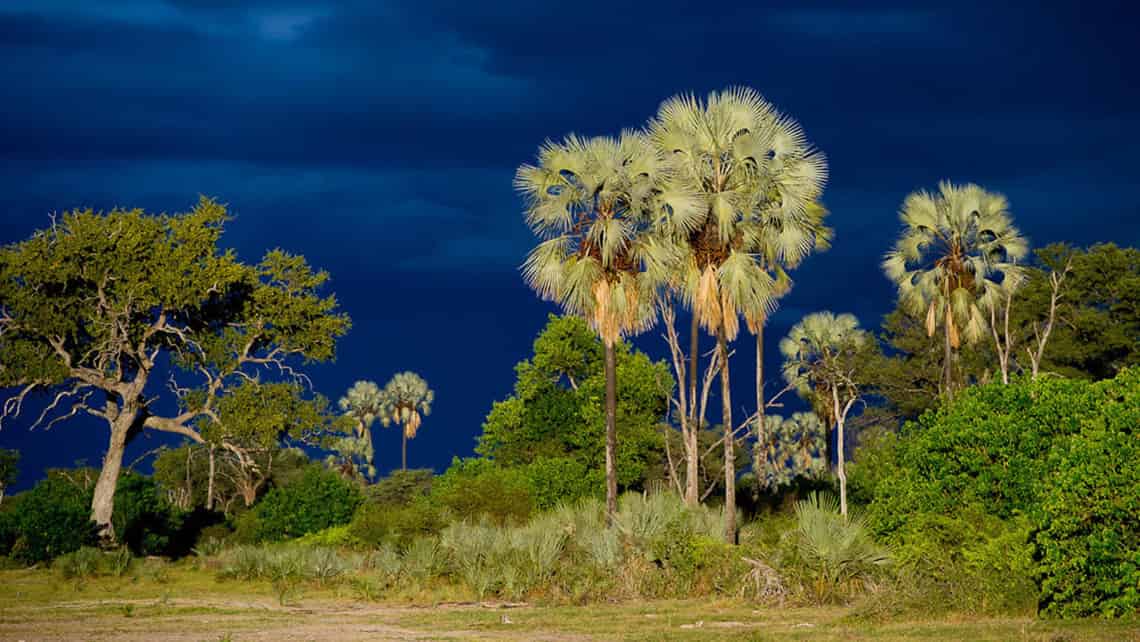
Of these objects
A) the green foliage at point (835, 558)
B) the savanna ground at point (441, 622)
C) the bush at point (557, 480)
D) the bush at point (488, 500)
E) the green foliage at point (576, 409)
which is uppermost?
the green foliage at point (576, 409)

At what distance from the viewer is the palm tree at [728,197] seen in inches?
1108

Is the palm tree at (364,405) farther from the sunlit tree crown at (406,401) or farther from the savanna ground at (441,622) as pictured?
the savanna ground at (441,622)

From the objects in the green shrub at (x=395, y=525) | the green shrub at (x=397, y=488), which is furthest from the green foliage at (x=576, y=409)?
the green shrub at (x=395, y=525)

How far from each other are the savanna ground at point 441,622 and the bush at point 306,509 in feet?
47.0

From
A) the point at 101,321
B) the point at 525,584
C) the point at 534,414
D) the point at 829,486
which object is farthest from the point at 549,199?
the point at 534,414

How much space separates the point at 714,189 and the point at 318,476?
19.4 metres

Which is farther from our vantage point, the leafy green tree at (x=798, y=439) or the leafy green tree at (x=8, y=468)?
the leafy green tree at (x=798, y=439)

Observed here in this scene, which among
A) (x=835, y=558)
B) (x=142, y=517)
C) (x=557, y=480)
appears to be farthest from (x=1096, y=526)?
(x=557, y=480)

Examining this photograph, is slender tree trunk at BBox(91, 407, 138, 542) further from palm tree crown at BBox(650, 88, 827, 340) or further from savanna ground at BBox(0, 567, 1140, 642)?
palm tree crown at BBox(650, 88, 827, 340)

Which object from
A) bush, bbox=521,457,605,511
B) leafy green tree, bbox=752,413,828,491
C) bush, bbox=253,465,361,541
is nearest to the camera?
bush, bbox=253,465,361,541

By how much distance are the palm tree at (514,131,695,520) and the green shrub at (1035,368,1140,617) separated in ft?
39.9

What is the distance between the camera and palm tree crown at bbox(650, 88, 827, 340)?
28125 mm

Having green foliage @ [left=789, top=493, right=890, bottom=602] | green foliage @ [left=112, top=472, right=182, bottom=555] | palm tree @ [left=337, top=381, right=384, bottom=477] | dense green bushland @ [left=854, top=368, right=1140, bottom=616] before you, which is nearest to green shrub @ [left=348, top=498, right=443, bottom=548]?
green foliage @ [left=112, top=472, right=182, bottom=555]

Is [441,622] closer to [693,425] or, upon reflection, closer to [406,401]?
[693,425]
